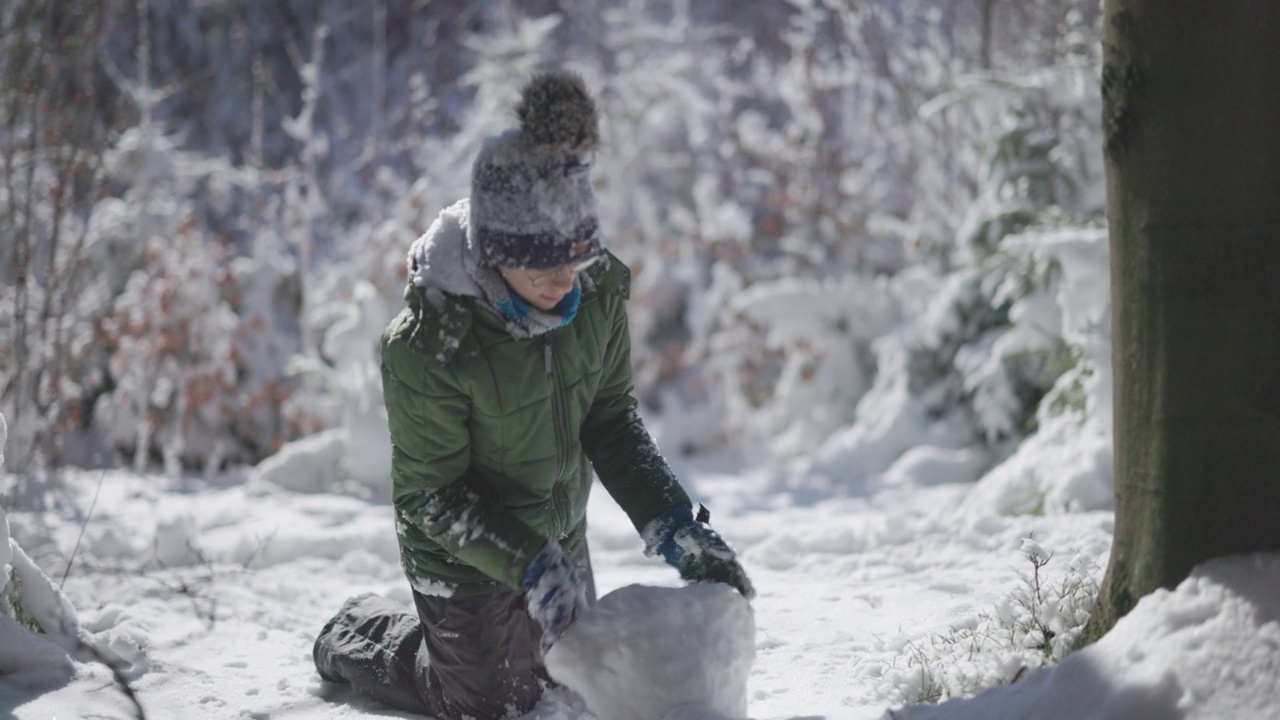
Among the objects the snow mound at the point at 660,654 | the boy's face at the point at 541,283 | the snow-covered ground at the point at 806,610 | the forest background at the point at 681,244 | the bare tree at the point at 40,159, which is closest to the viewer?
the snow-covered ground at the point at 806,610

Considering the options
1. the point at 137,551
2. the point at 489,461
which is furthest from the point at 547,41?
the point at 489,461

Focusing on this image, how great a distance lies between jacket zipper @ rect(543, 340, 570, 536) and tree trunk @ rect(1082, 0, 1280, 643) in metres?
1.31

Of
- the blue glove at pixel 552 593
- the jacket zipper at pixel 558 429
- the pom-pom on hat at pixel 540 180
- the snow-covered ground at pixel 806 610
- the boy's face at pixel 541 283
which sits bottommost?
the snow-covered ground at pixel 806 610

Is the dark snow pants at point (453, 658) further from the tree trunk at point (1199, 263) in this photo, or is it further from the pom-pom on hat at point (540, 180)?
the tree trunk at point (1199, 263)

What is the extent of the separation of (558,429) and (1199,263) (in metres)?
1.49

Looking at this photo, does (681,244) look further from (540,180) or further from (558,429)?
(540,180)

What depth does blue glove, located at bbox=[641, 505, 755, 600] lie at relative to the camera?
241 cm

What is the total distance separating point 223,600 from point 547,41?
1291 centimetres

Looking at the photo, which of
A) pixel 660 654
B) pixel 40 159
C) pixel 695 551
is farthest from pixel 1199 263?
pixel 40 159

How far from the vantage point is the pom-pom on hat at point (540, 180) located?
7.24 feet

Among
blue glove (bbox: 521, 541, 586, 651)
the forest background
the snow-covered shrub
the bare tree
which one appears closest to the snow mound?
blue glove (bbox: 521, 541, 586, 651)

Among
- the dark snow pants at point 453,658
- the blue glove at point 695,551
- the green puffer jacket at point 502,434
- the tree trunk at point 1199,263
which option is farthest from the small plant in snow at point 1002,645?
the dark snow pants at point 453,658

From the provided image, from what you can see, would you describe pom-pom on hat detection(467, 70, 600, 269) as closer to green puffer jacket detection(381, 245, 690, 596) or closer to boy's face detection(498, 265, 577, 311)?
boy's face detection(498, 265, 577, 311)

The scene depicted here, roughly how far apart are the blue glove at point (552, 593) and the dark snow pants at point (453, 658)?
13.8 inches
